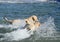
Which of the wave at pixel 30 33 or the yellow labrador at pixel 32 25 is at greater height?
the yellow labrador at pixel 32 25

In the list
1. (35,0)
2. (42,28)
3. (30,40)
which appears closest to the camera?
(30,40)

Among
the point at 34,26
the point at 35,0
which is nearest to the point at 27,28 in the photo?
the point at 34,26

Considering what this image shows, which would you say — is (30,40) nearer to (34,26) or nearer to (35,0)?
(34,26)

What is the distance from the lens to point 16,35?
10703 millimetres

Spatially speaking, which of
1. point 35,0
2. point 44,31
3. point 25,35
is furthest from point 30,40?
point 35,0

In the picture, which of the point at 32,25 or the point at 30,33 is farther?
the point at 30,33

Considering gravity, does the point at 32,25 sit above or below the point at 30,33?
above

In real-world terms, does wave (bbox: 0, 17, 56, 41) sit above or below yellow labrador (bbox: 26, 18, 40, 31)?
below

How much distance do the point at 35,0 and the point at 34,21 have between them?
4687 cm

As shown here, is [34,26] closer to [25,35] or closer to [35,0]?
[25,35]

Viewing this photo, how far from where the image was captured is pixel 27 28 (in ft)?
35.4

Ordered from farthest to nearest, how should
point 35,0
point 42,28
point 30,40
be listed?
1. point 35,0
2. point 42,28
3. point 30,40

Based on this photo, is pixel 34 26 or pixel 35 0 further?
pixel 35 0

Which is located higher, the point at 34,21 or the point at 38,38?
the point at 34,21
